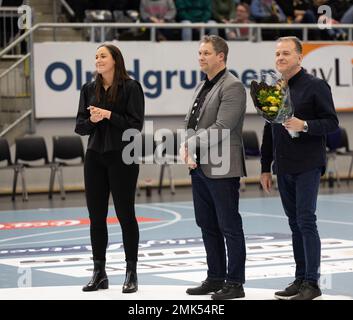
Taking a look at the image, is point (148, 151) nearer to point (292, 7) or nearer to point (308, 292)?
point (292, 7)

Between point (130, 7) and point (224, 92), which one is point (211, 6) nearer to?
point (130, 7)

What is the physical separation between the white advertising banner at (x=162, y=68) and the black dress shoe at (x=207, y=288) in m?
10.9

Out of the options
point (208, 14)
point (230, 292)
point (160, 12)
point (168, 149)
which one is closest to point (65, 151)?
point (168, 149)

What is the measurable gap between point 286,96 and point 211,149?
75 cm

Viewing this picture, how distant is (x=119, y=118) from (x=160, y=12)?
12.2 meters

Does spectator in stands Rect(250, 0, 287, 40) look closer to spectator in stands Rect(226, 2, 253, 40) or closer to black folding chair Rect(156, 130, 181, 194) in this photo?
spectator in stands Rect(226, 2, 253, 40)

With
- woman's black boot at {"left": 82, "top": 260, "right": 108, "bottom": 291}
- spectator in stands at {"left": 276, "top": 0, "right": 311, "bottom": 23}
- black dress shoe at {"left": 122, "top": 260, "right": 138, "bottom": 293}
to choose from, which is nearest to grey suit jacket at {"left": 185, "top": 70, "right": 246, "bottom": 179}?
black dress shoe at {"left": 122, "top": 260, "right": 138, "bottom": 293}

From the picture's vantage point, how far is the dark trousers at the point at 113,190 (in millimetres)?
8047

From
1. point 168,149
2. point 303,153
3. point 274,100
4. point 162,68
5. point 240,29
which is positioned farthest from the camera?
point 240,29

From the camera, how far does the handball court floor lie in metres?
8.38

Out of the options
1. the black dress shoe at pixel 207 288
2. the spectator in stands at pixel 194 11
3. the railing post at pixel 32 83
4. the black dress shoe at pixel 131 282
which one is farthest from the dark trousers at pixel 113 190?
the spectator in stands at pixel 194 11

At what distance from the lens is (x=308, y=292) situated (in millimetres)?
7438

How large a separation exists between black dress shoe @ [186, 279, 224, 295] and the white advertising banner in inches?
430
